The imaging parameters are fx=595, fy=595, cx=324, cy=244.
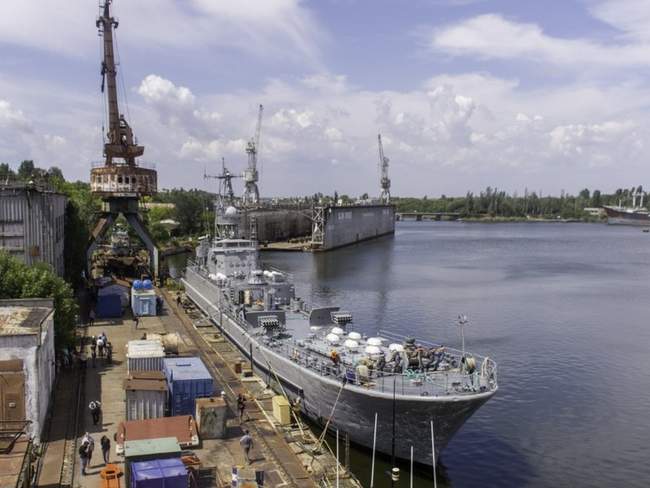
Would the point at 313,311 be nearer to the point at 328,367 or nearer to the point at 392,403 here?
the point at 328,367

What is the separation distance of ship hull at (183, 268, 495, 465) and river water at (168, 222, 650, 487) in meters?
1.25

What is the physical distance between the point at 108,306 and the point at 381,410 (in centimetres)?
2891

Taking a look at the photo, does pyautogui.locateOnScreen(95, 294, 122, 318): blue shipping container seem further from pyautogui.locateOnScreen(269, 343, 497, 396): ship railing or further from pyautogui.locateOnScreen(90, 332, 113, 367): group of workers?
pyautogui.locateOnScreen(269, 343, 497, 396): ship railing

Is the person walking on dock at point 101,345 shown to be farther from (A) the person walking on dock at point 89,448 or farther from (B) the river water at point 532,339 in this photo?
(B) the river water at point 532,339

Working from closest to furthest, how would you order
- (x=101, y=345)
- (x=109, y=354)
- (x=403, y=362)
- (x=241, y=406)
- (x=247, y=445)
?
(x=247, y=445) → (x=403, y=362) → (x=241, y=406) → (x=109, y=354) → (x=101, y=345)

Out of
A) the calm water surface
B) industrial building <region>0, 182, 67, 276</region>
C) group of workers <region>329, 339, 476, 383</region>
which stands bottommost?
the calm water surface

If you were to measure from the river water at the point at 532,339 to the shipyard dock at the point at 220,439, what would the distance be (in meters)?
3.32

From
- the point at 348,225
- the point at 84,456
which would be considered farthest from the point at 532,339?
the point at 348,225

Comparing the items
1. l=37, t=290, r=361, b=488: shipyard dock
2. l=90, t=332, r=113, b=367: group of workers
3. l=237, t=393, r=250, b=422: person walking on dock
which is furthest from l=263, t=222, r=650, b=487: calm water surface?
l=90, t=332, r=113, b=367: group of workers

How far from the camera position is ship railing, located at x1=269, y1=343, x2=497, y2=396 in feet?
76.6

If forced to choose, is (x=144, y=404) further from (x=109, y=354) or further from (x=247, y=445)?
(x=109, y=354)

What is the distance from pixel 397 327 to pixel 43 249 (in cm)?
2791

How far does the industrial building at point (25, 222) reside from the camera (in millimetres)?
37969

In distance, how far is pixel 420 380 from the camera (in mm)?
24031
